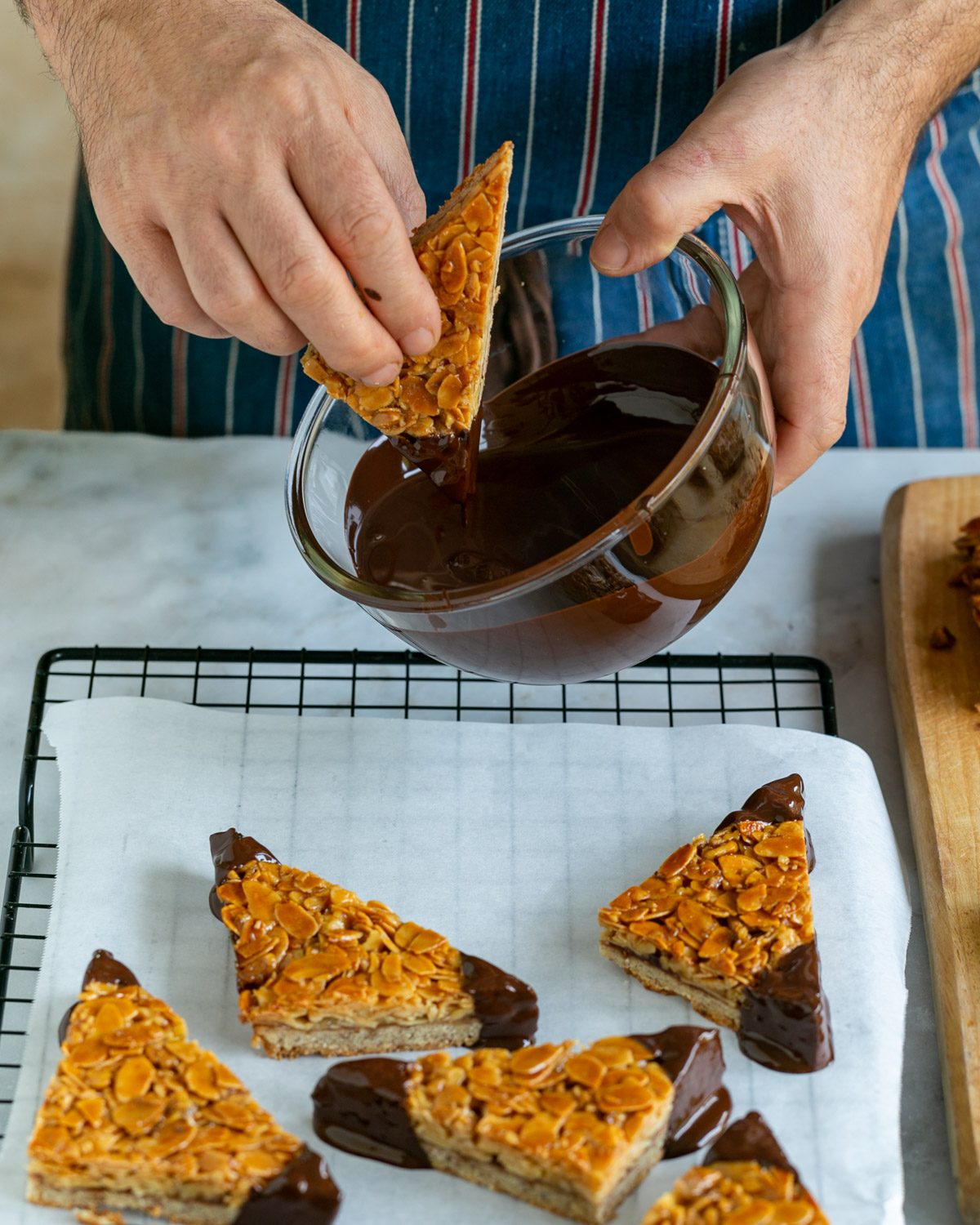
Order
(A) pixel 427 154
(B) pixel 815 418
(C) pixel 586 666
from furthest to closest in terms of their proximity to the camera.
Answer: (A) pixel 427 154 < (B) pixel 815 418 < (C) pixel 586 666

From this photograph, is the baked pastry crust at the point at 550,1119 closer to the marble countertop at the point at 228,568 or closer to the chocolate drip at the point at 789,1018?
the chocolate drip at the point at 789,1018

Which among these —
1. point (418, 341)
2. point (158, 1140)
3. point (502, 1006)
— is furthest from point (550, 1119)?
point (418, 341)

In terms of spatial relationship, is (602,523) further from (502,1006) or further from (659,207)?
(502,1006)

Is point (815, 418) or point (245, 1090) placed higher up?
point (815, 418)

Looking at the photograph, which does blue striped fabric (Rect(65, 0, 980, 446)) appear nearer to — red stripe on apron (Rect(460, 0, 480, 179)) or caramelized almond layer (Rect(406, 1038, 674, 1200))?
red stripe on apron (Rect(460, 0, 480, 179))

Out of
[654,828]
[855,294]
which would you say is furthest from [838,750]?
[855,294]

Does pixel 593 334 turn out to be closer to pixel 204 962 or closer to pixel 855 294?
pixel 855 294

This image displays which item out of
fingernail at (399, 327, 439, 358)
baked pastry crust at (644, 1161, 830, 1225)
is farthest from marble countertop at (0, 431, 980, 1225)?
fingernail at (399, 327, 439, 358)
